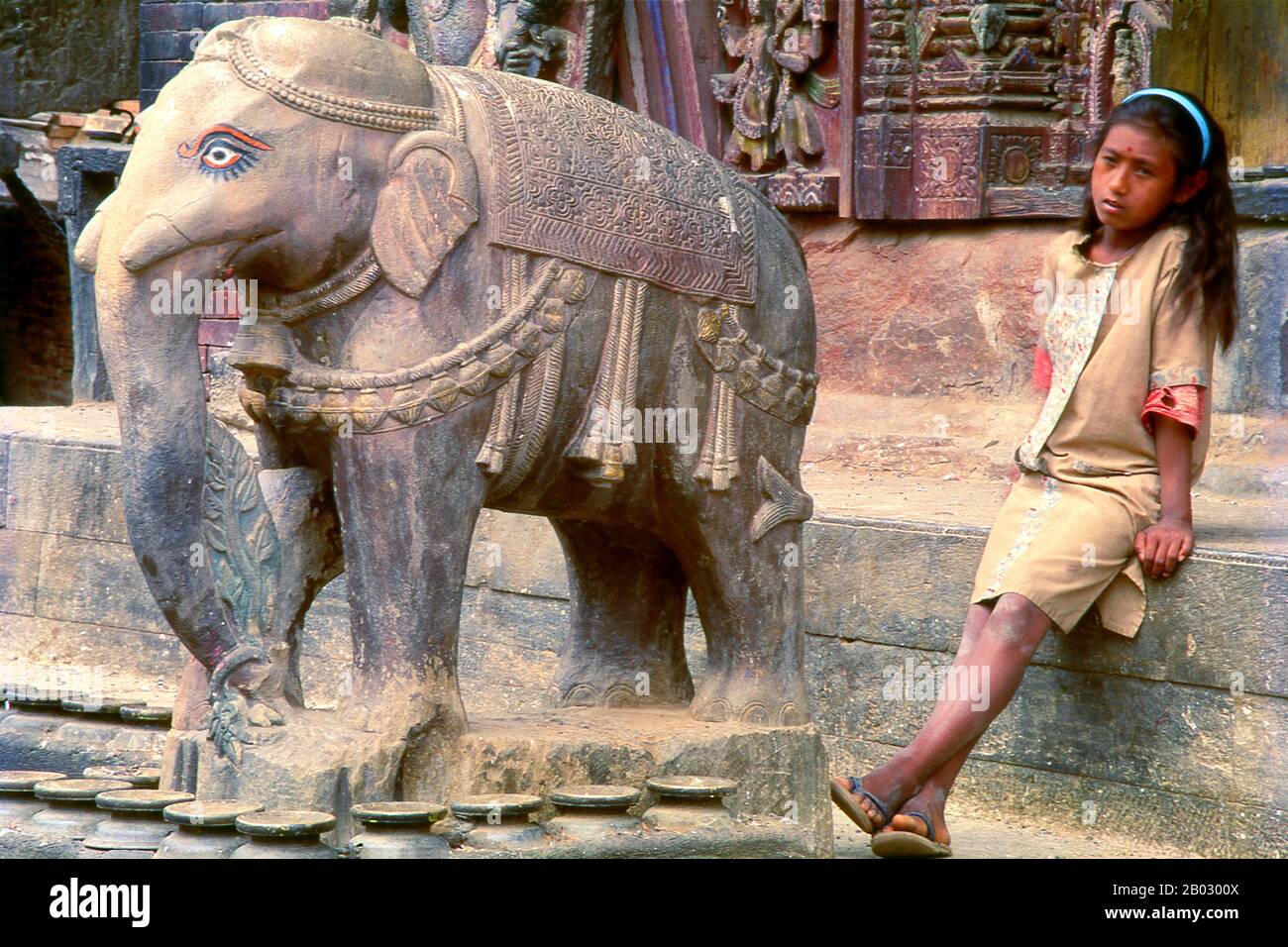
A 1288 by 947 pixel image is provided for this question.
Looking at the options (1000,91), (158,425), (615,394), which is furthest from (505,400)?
(1000,91)

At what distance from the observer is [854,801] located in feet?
13.7

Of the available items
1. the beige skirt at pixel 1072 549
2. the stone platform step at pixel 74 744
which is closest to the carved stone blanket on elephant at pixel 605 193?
the beige skirt at pixel 1072 549

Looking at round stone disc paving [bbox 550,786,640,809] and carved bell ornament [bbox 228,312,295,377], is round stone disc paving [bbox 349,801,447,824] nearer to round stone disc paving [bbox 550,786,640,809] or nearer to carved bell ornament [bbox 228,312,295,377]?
round stone disc paving [bbox 550,786,640,809]

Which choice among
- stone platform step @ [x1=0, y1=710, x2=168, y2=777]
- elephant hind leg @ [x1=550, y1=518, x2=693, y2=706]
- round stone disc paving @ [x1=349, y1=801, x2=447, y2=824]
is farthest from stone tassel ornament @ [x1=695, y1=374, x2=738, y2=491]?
stone platform step @ [x1=0, y1=710, x2=168, y2=777]

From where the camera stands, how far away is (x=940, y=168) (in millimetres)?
6496

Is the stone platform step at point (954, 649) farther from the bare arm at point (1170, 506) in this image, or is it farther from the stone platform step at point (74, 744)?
the stone platform step at point (74, 744)

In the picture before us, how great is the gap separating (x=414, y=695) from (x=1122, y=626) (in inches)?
65.5

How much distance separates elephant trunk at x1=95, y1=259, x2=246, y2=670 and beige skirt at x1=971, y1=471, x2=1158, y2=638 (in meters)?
1.72

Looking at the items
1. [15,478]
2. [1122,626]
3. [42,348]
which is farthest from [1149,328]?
[42,348]

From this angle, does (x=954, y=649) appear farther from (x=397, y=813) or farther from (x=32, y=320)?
(x=32, y=320)

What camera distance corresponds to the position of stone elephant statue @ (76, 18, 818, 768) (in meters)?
3.75

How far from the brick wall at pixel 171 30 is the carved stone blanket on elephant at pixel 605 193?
15.4 ft

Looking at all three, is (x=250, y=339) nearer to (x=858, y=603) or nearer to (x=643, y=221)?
(x=643, y=221)

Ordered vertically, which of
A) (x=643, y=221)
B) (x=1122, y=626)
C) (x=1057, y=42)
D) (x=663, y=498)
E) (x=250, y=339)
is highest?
(x=1057, y=42)
